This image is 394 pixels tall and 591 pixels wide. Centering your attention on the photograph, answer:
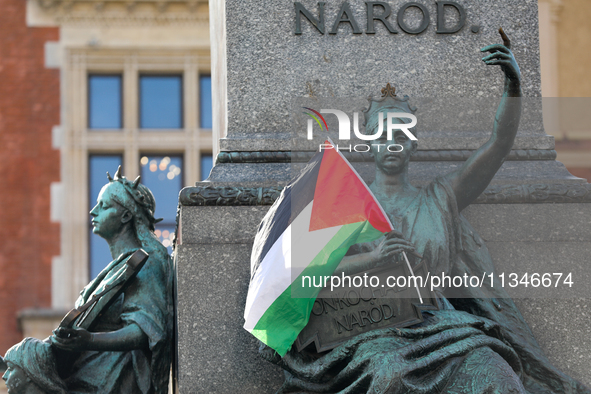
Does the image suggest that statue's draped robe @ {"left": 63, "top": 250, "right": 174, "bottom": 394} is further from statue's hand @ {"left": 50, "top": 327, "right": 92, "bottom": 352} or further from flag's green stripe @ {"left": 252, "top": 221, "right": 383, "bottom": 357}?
flag's green stripe @ {"left": 252, "top": 221, "right": 383, "bottom": 357}

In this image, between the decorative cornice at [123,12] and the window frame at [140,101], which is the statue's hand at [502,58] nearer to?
the window frame at [140,101]

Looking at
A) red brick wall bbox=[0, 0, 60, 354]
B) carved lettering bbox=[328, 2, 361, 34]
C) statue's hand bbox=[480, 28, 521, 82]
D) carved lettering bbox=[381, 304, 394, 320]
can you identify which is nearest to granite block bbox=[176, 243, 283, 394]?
carved lettering bbox=[381, 304, 394, 320]

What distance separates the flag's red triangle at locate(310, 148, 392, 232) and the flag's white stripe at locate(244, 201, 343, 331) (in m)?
0.05

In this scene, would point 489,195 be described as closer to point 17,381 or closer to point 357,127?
point 357,127

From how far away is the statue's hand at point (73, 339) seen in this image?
20.2 feet

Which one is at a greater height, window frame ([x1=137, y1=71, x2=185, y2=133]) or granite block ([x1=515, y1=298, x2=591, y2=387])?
window frame ([x1=137, y1=71, x2=185, y2=133])

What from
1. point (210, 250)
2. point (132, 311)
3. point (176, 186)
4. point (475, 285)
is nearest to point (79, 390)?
point (132, 311)

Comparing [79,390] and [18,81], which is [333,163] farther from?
[18,81]

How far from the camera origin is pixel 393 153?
20.8 feet

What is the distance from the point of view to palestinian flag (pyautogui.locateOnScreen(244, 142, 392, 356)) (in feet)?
18.8

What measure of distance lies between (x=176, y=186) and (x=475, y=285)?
64.3 feet

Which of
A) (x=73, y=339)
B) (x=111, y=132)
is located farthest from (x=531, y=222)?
(x=111, y=132)

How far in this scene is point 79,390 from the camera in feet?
21.2

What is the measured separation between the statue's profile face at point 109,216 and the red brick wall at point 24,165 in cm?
1824
